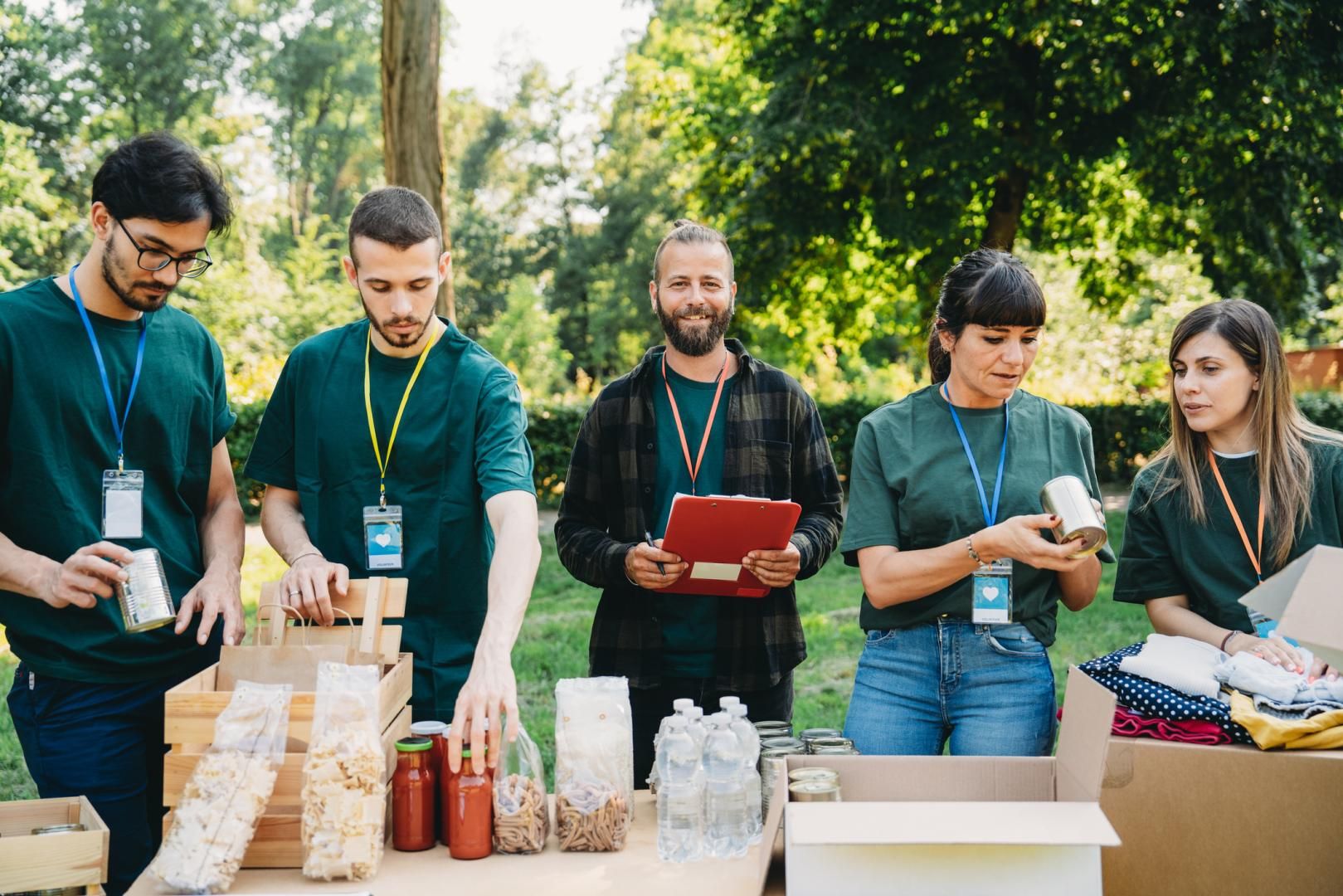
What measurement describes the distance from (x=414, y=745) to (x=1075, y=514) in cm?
136

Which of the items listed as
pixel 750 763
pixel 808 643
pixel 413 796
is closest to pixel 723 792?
pixel 750 763

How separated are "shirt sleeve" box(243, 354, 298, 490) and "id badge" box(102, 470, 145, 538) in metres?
0.31

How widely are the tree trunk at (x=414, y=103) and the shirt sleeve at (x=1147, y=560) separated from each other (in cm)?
530

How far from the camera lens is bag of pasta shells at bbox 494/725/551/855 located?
6.84 feet

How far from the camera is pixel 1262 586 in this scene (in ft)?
5.92

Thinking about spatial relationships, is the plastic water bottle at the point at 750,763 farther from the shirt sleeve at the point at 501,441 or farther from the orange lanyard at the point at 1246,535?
the orange lanyard at the point at 1246,535

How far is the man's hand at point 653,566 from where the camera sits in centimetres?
270

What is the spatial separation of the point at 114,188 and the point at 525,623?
574cm

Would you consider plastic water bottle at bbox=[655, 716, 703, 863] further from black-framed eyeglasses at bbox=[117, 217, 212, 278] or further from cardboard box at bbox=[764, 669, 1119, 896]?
black-framed eyeglasses at bbox=[117, 217, 212, 278]

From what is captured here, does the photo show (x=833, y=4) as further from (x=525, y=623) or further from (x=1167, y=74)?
(x=525, y=623)

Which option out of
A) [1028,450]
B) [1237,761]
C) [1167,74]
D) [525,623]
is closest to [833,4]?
[1167,74]

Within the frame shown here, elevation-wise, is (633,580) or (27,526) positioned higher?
Result: (27,526)

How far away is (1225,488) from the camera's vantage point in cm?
267

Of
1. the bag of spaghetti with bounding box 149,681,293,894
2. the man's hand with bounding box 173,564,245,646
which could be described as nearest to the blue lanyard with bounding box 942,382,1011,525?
the bag of spaghetti with bounding box 149,681,293,894
